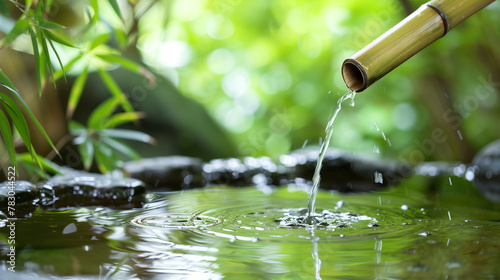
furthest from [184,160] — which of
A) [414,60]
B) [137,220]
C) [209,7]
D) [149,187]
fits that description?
[209,7]

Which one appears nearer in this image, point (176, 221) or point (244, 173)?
point (176, 221)

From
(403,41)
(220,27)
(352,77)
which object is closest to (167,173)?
(352,77)

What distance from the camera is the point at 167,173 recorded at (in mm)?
3375

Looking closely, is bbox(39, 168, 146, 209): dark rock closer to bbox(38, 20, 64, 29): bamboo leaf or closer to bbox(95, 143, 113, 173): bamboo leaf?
bbox(95, 143, 113, 173): bamboo leaf

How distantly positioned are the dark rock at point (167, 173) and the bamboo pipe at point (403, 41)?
1.91m

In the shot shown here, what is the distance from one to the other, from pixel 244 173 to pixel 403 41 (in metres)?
2.18

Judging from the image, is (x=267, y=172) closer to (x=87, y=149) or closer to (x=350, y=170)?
(x=350, y=170)

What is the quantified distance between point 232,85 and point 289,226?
5.71 metres

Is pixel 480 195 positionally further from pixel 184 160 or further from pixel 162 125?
pixel 162 125

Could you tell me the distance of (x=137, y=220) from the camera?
76.8 inches

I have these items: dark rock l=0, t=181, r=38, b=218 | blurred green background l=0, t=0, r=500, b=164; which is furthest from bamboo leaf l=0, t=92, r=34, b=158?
blurred green background l=0, t=0, r=500, b=164

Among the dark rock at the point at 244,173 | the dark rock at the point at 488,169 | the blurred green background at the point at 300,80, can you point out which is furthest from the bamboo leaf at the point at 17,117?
the blurred green background at the point at 300,80

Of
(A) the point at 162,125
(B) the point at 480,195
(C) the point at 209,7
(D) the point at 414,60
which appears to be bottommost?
(B) the point at 480,195

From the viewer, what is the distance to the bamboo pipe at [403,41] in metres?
1.47
